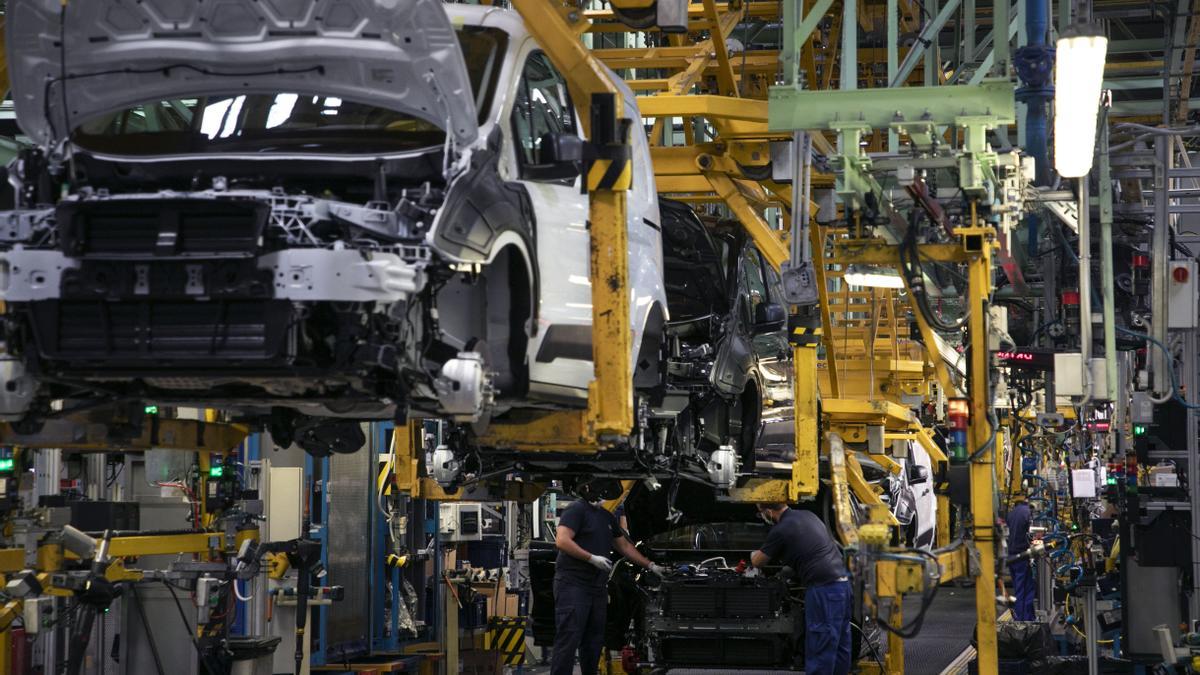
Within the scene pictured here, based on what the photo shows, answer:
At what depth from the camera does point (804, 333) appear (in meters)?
9.98

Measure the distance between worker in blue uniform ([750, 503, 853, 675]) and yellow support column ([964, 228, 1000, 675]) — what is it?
2.40m

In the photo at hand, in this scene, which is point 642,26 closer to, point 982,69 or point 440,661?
point 982,69

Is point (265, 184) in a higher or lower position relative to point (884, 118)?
lower

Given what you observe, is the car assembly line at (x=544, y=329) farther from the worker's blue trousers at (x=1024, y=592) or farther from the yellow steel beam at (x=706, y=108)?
the worker's blue trousers at (x=1024, y=592)

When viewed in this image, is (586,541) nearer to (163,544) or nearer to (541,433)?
(163,544)

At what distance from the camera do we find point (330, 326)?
595 centimetres

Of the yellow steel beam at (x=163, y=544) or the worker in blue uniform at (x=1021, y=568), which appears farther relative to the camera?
the worker in blue uniform at (x=1021, y=568)

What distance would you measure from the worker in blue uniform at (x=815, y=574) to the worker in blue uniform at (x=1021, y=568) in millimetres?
6927

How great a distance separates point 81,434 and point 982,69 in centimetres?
560

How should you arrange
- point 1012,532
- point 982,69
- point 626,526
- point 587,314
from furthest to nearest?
point 1012,532, point 626,526, point 982,69, point 587,314

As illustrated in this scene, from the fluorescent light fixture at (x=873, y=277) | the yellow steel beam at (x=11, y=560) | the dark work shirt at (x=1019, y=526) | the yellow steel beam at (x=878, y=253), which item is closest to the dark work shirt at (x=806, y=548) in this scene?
the fluorescent light fixture at (x=873, y=277)

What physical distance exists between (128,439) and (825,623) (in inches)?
194

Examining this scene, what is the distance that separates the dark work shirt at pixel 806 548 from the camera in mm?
10680

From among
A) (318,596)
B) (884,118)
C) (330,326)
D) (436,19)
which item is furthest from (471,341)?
(318,596)
